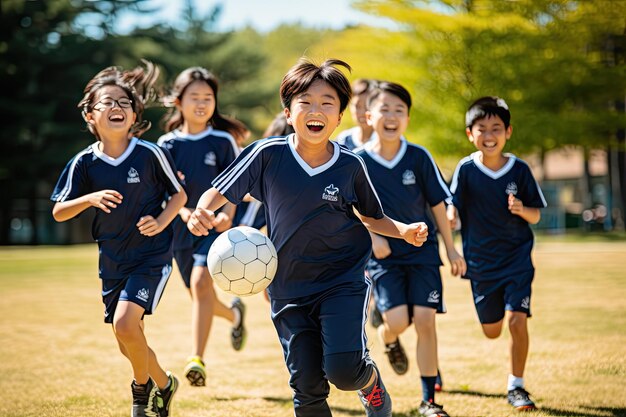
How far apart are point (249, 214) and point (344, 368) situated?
3.76 m

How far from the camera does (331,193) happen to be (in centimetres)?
425

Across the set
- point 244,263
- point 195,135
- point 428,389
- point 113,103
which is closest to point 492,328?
point 428,389

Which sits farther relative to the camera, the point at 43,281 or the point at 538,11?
the point at 538,11

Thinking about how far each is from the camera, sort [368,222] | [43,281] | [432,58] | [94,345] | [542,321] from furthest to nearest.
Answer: [432,58], [43,281], [542,321], [94,345], [368,222]

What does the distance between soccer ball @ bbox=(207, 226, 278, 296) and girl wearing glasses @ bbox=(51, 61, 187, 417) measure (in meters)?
0.84

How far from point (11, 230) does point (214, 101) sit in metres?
32.1

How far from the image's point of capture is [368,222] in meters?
4.53

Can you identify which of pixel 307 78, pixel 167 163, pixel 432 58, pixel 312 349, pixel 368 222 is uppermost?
pixel 432 58

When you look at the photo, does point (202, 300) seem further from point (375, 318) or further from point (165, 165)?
point (375, 318)

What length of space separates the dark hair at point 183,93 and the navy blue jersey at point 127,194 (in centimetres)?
162

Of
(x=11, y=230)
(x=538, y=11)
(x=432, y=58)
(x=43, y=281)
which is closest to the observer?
(x=43, y=281)

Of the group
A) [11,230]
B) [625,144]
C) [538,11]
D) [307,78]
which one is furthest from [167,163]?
[11,230]

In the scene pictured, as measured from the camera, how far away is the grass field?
215 inches

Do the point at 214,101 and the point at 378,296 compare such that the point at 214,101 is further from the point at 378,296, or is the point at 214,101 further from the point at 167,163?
the point at 378,296
